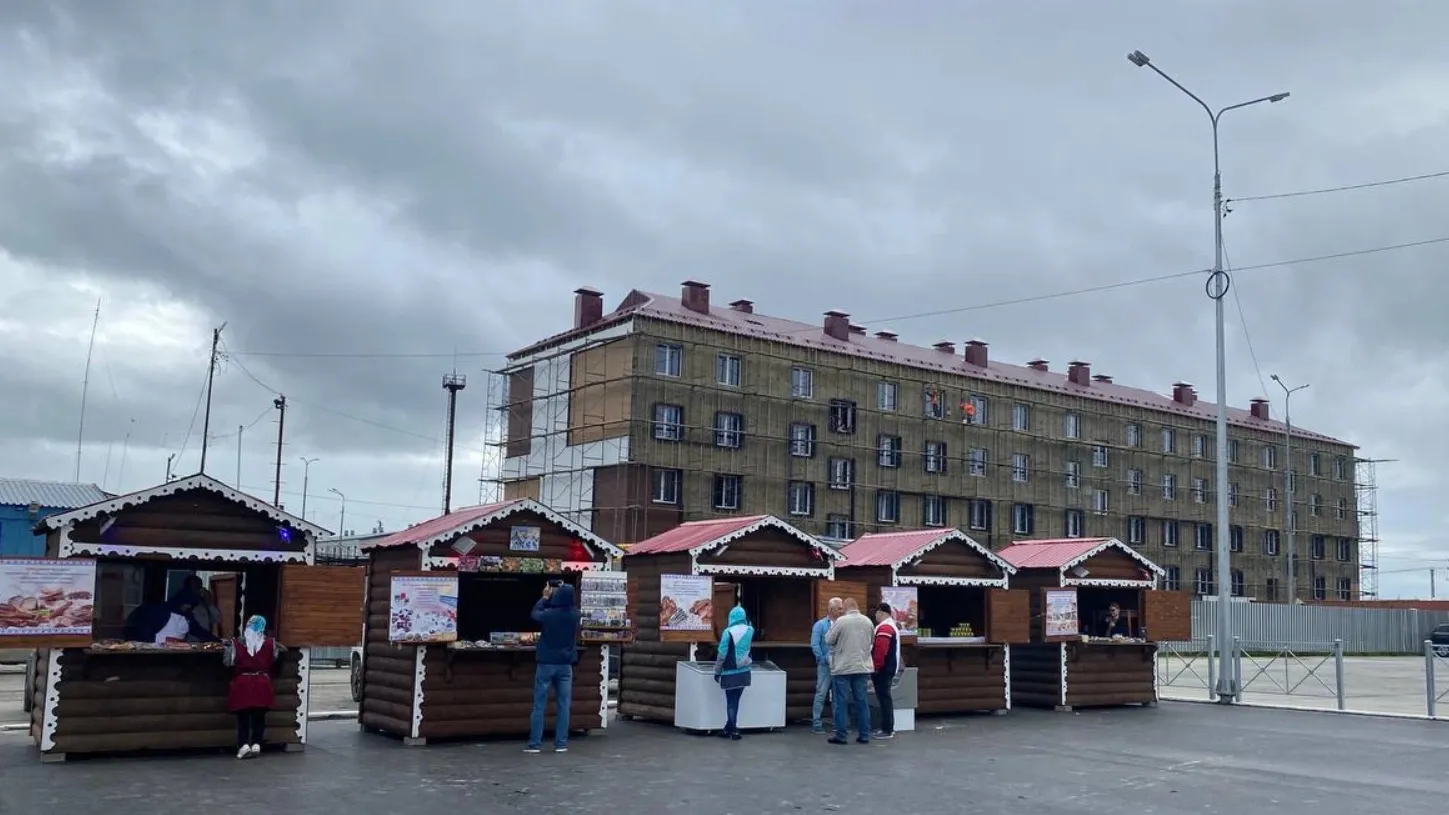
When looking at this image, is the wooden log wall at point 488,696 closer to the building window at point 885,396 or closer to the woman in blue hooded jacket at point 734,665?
the woman in blue hooded jacket at point 734,665

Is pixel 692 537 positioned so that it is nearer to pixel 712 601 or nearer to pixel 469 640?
pixel 712 601

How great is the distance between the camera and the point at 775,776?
1348 cm

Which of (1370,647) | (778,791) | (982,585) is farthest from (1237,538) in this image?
(778,791)

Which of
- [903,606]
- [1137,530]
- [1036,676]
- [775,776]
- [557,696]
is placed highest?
[1137,530]

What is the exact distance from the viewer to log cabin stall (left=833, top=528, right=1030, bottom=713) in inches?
805

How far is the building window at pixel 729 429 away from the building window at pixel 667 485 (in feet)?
7.11

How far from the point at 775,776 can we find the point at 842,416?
41.7 m

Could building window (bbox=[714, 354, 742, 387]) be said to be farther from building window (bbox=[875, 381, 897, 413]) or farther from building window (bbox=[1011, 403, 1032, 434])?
building window (bbox=[1011, 403, 1032, 434])

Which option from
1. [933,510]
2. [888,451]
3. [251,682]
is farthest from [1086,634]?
[933,510]

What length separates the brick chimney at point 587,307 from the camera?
176 feet

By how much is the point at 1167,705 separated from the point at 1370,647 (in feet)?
124

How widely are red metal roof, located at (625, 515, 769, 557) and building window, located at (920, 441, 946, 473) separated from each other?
37885mm

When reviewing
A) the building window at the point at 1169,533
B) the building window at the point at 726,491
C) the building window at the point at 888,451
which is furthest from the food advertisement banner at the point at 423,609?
→ the building window at the point at 1169,533

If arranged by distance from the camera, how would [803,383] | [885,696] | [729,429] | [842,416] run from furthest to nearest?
[842,416] → [803,383] → [729,429] → [885,696]
